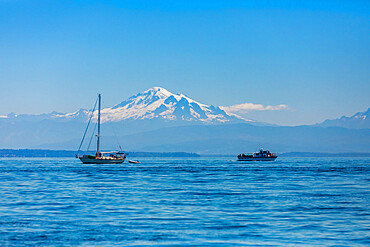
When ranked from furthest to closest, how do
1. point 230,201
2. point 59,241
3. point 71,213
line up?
point 230,201 → point 71,213 → point 59,241

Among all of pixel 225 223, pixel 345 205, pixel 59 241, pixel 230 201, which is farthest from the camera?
pixel 230 201

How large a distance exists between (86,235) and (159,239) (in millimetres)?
4379

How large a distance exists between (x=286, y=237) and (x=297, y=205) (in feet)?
57.1

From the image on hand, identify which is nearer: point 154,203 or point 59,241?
point 59,241

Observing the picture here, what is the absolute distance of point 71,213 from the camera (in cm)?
4453

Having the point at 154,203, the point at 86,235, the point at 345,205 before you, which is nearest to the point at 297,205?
the point at 345,205

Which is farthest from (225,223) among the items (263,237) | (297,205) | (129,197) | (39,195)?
(39,195)

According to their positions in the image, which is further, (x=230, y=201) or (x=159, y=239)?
(x=230, y=201)

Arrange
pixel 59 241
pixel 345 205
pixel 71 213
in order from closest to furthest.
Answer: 1. pixel 59 241
2. pixel 71 213
3. pixel 345 205

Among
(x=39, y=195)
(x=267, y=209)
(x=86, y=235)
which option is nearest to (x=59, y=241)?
(x=86, y=235)

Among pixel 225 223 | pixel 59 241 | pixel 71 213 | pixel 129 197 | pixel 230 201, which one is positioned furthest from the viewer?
pixel 129 197

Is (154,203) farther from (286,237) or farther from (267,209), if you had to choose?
(286,237)

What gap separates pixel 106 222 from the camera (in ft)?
130

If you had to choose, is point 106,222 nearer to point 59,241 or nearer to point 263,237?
point 59,241
